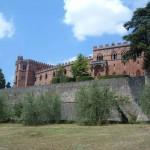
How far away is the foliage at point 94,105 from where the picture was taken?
107 feet

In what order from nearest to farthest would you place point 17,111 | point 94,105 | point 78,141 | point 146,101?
1. point 78,141
2. point 146,101
3. point 94,105
4. point 17,111

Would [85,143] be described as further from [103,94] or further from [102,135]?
[103,94]

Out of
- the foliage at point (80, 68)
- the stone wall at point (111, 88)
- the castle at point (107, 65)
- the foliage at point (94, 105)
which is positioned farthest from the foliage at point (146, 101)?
the foliage at point (80, 68)

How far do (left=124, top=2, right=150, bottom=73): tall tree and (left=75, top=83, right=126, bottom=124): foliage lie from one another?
617 centimetres

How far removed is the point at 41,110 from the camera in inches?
1486

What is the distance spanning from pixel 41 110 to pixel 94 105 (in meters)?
6.41

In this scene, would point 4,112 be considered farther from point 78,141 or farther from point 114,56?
point 114,56

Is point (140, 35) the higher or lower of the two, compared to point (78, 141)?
higher

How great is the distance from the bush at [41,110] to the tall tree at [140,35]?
7.71 meters

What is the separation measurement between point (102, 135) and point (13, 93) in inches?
1271

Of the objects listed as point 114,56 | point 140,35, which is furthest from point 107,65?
point 140,35

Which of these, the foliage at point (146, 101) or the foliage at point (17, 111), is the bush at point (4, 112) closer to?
the foliage at point (17, 111)

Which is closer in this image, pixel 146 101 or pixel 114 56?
pixel 146 101

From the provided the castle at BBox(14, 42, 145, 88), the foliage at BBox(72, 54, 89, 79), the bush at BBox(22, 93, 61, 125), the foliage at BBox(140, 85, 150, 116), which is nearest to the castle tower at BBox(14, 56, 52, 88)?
the castle at BBox(14, 42, 145, 88)
